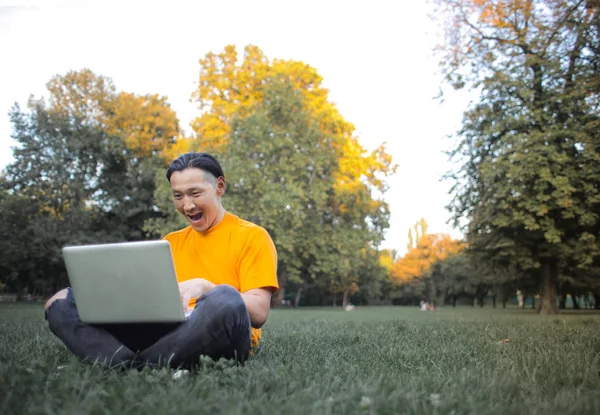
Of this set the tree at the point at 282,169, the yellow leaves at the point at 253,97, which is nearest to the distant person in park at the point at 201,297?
Answer: the tree at the point at 282,169

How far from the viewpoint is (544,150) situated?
48.8 ft

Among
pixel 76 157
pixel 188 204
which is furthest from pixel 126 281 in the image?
pixel 76 157

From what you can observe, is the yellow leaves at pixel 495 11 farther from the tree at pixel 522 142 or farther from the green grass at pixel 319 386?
the green grass at pixel 319 386

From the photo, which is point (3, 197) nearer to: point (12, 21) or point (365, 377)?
point (12, 21)

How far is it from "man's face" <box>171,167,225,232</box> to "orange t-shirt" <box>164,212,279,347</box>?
118 millimetres

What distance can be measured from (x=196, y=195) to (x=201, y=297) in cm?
71

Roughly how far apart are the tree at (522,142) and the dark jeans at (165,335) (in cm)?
1281

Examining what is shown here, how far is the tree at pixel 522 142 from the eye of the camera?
14633 millimetres

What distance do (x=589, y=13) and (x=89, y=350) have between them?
9159mm


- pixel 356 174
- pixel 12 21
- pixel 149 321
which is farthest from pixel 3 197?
pixel 149 321

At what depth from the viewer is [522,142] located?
15.1 m

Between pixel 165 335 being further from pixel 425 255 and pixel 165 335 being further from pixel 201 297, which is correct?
pixel 425 255

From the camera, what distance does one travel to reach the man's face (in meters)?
3.06

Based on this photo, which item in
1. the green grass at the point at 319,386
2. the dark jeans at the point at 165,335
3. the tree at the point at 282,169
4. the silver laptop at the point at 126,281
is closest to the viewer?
the green grass at the point at 319,386
